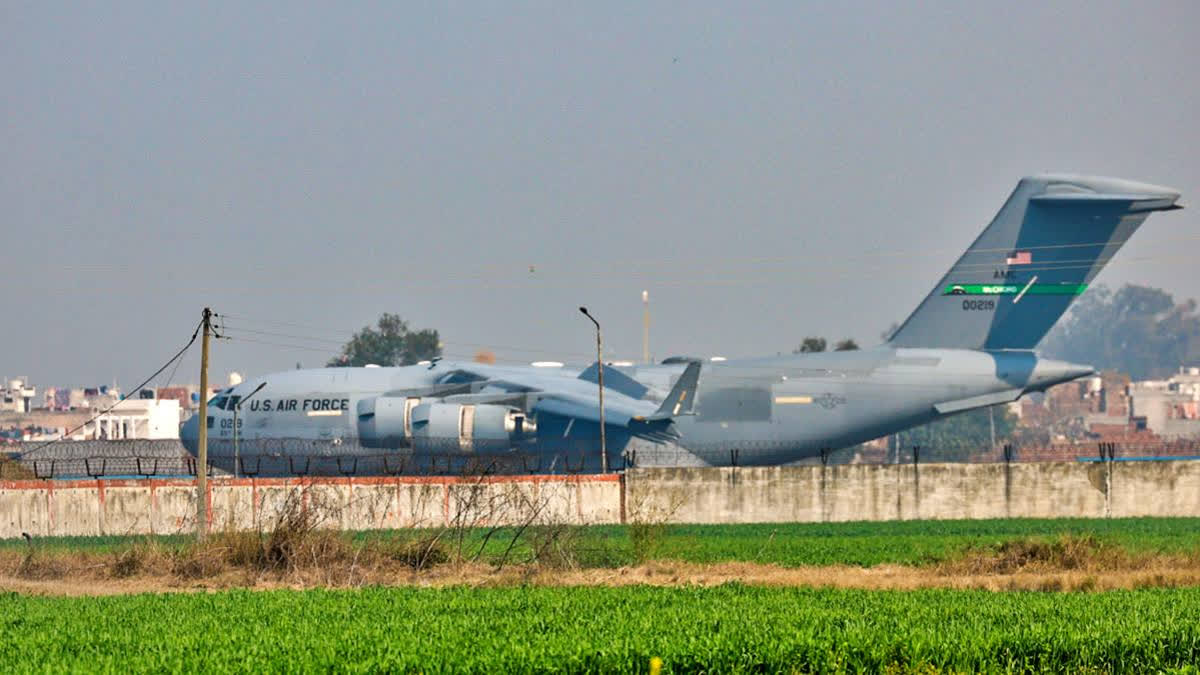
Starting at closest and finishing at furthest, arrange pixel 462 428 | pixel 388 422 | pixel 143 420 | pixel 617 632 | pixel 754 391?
pixel 617 632 < pixel 462 428 < pixel 388 422 < pixel 754 391 < pixel 143 420

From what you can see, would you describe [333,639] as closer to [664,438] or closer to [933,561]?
[933,561]

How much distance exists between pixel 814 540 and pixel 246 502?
15.2 meters

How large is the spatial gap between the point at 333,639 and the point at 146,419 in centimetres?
10086

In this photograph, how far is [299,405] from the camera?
60.3m

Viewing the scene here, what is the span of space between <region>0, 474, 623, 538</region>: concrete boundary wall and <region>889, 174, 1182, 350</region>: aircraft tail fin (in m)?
19.8

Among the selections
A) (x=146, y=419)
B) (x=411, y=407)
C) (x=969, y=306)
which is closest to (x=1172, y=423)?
(x=146, y=419)

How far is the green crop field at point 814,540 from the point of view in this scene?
35.2 m

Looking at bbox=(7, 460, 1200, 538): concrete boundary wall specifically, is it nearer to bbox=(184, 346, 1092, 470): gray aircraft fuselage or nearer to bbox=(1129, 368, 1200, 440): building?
bbox=(184, 346, 1092, 470): gray aircraft fuselage

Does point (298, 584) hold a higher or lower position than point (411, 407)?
lower

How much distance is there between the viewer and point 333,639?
19.5 meters

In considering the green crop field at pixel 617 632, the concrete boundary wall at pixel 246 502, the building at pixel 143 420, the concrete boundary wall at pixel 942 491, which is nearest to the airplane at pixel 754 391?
the concrete boundary wall at pixel 942 491

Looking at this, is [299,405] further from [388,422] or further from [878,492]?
[878,492]

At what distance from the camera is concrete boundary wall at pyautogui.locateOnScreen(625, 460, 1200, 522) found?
50.5 metres

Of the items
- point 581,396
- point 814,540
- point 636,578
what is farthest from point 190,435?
point 636,578
